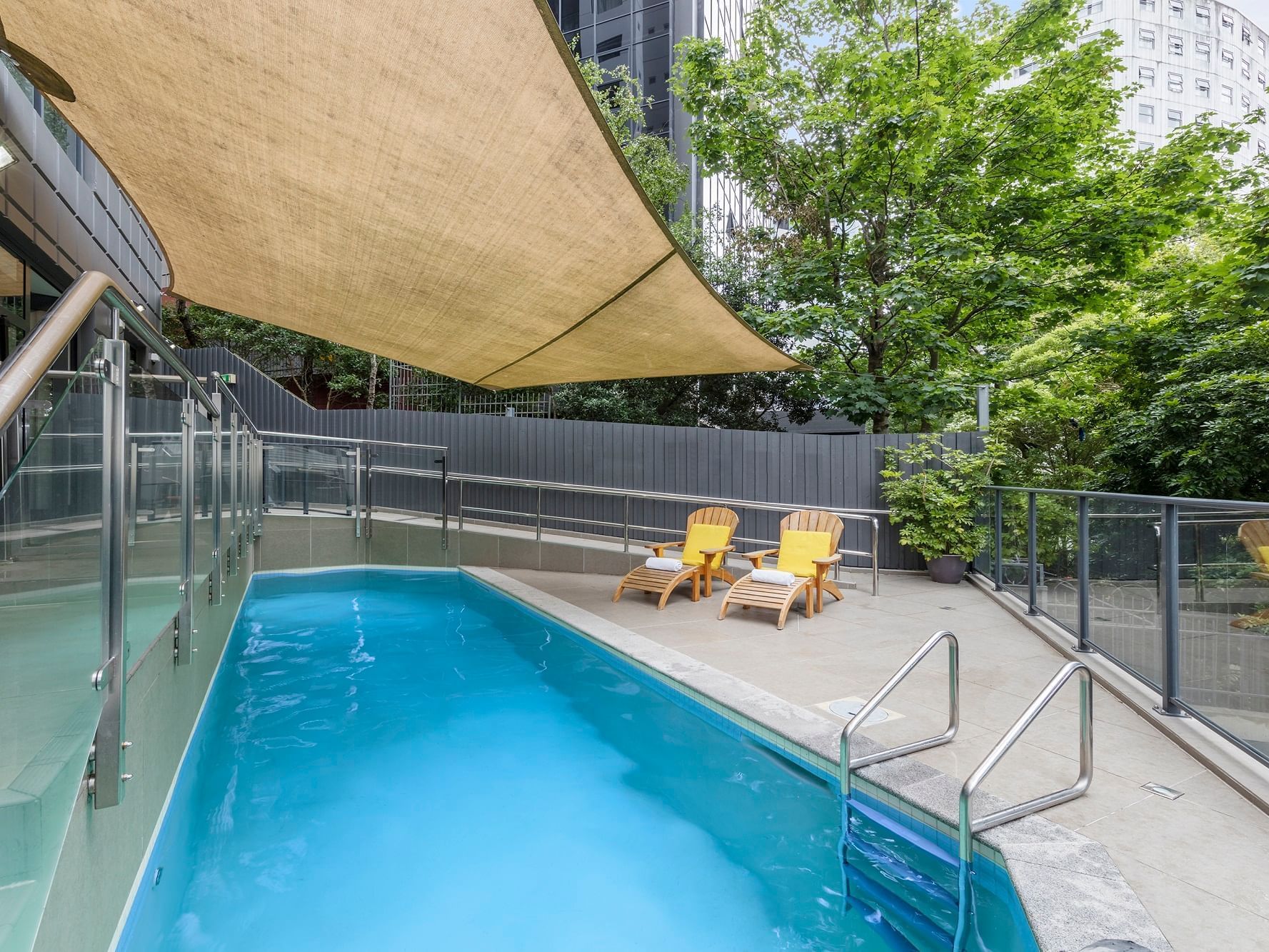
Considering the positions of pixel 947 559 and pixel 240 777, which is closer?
pixel 240 777

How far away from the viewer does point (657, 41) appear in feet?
62.3

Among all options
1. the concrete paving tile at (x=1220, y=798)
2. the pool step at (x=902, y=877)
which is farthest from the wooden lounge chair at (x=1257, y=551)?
the pool step at (x=902, y=877)

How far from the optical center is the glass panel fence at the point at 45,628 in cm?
109

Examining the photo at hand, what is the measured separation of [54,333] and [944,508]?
791cm

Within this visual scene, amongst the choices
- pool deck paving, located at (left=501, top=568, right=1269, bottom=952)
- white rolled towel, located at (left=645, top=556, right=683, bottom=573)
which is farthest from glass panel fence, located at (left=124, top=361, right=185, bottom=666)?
white rolled towel, located at (left=645, top=556, right=683, bottom=573)

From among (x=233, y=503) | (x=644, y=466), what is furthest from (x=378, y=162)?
(x=644, y=466)

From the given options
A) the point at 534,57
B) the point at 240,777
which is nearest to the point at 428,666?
the point at 240,777

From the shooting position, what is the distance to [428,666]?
5.98 m

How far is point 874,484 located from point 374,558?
22.2 ft

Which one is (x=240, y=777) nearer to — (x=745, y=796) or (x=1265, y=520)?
(x=745, y=796)

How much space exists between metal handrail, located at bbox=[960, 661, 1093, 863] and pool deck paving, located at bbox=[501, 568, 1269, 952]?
0.06 meters

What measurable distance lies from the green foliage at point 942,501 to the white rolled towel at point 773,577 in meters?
2.39

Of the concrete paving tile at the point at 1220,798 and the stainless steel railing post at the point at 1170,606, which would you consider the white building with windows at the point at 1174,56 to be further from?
the concrete paving tile at the point at 1220,798

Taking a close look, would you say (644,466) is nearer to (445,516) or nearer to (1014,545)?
(445,516)
